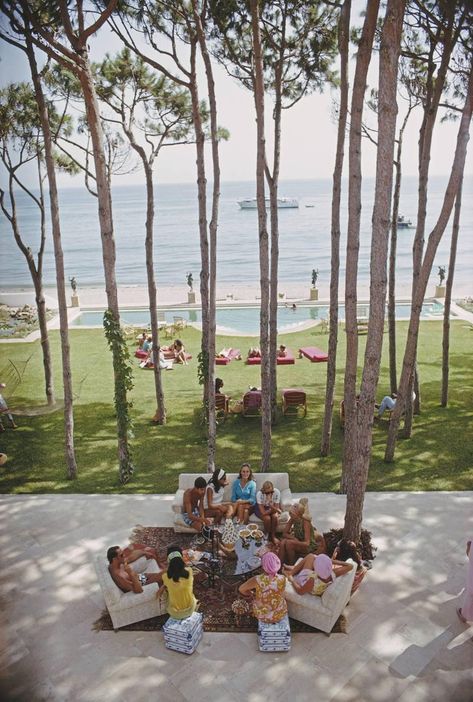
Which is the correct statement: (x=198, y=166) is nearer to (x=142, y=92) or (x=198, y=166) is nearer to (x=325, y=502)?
(x=142, y=92)

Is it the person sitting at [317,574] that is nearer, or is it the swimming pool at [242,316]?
the person sitting at [317,574]

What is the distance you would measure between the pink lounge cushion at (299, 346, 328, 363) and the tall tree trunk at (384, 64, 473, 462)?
19.3 ft

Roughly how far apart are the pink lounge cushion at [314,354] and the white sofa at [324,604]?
33.7ft

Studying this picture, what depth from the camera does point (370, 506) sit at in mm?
8258

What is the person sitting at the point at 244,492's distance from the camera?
768 centimetres

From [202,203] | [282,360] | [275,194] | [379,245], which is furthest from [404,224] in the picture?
[379,245]

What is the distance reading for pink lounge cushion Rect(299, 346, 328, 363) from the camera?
1594 cm

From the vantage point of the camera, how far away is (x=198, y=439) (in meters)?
11.2

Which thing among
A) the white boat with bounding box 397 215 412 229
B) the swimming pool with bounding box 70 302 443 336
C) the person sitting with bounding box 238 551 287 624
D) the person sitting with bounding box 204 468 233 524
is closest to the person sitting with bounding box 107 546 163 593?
the person sitting with bounding box 238 551 287 624

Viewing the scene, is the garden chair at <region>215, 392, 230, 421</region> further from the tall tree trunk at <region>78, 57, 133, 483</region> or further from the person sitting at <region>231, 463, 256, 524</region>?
the person sitting at <region>231, 463, 256, 524</region>

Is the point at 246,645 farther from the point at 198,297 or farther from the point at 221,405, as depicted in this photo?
the point at 198,297

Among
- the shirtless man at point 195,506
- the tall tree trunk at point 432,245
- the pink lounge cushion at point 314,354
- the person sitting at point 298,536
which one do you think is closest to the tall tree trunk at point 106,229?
the shirtless man at point 195,506

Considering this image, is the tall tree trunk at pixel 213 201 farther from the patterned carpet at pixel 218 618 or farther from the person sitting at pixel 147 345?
the person sitting at pixel 147 345

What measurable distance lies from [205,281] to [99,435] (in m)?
3.95
